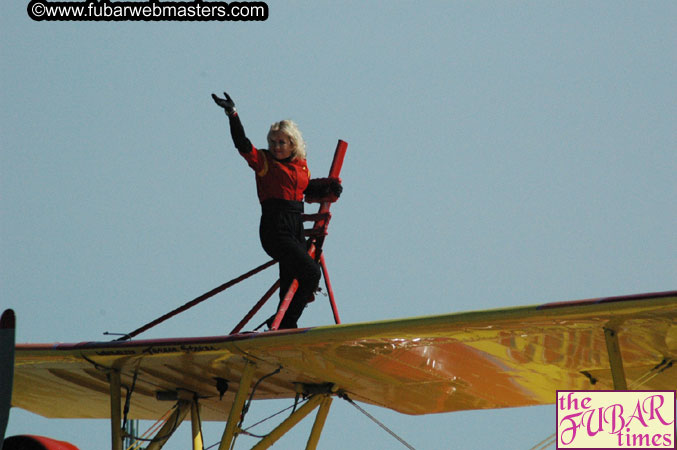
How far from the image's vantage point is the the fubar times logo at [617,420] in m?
10.7

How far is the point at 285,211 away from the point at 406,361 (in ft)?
7.30

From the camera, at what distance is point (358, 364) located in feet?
42.7

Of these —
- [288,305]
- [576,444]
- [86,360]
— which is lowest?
[576,444]

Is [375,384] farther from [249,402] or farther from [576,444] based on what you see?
[576,444]

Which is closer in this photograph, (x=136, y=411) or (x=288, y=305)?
(x=288, y=305)

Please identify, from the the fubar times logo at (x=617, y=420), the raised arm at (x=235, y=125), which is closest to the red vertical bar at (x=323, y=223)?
the raised arm at (x=235, y=125)

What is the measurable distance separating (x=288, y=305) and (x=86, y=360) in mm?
2340

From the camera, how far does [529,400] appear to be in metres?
15.3

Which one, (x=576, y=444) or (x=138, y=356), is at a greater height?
(x=138, y=356)

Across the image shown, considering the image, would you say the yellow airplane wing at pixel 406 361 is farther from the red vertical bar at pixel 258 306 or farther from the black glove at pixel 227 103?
the black glove at pixel 227 103

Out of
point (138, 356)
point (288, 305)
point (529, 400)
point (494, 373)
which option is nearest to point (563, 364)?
point (494, 373)

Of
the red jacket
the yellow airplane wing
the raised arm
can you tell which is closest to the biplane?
the yellow airplane wing

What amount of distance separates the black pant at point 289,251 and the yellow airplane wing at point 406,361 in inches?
32.9

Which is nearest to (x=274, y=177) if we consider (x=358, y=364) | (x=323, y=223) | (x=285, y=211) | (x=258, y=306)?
(x=285, y=211)
